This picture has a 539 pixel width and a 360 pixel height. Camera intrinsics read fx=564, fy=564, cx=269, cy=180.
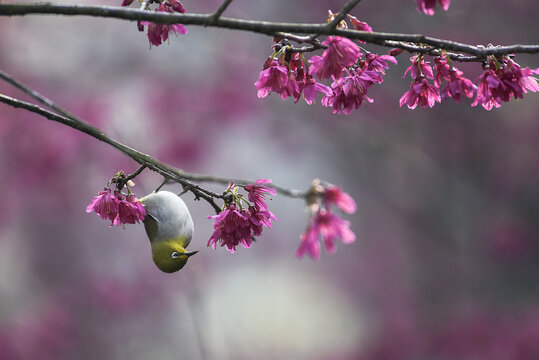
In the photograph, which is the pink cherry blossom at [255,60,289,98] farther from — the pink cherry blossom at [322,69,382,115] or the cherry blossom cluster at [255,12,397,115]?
the pink cherry blossom at [322,69,382,115]

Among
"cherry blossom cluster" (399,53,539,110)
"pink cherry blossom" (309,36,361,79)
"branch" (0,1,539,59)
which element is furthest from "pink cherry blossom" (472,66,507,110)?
"pink cherry blossom" (309,36,361,79)

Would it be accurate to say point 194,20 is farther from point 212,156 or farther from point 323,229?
point 212,156

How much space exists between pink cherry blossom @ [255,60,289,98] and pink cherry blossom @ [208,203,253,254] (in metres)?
0.22

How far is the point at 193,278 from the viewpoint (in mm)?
2949

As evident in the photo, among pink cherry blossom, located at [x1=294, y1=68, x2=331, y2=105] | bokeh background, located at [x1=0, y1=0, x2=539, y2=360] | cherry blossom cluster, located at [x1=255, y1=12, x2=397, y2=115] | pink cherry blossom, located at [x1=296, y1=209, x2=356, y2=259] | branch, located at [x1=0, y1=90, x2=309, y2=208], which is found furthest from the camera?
bokeh background, located at [x1=0, y1=0, x2=539, y2=360]

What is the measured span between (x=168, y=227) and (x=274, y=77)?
395mm

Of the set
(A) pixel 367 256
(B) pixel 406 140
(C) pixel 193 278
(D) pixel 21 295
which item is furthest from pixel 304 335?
(C) pixel 193 278

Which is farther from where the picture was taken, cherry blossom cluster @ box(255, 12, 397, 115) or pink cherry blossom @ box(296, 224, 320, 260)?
cherry blossom cluster @ box(255, 12, 397, 115)

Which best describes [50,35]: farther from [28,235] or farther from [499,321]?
[499,321]

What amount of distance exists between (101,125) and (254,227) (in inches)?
105

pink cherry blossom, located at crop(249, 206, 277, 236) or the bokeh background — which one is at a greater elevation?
the bokeh background

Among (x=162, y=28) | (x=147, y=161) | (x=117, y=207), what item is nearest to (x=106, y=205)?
(x=117, y=207)

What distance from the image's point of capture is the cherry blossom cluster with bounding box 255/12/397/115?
3.12 feet

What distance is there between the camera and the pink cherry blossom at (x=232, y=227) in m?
1.01
